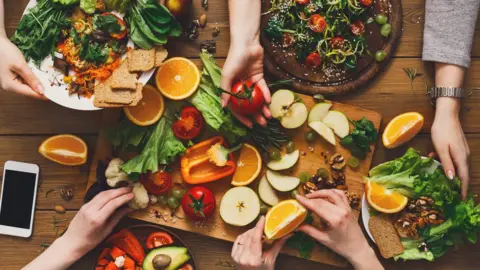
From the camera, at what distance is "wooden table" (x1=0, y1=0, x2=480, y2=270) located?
7.85ft

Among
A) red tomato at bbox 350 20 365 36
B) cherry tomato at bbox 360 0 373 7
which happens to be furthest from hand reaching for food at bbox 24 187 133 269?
cherry tomato at bbox 360 0 373 7

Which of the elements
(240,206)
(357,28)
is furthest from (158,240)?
(357,28)

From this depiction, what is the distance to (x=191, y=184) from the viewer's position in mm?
2369

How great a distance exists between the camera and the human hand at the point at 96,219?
227 centimetres

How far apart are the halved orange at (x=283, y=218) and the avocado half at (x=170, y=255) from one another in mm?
407

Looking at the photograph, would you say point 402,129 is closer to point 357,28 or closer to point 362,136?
point 362,136

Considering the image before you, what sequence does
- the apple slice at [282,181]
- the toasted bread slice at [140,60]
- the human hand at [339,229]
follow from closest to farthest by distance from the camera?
the toasted bread slice at [140,60] < the human hand at [339,229] < the apple slice at [282,181]

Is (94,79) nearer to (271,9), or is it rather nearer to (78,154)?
(78,154)

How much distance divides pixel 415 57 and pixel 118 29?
→ 4.38ft

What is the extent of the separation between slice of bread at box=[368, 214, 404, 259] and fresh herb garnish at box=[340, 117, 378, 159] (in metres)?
0.31

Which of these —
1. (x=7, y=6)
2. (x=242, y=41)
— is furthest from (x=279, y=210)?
(x=7, y=6)

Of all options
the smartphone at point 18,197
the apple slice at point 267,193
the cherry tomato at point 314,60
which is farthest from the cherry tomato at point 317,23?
the smartphone at point 18,197

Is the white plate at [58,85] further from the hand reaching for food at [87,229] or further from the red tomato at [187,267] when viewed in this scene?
the red tomato at [187,267]

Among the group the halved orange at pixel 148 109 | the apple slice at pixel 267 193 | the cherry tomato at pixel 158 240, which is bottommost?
the cherry tomato at pixel 158 240
